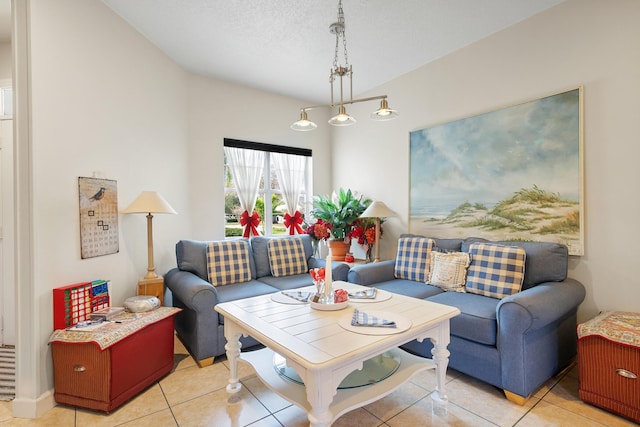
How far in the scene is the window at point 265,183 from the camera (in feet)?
13.0

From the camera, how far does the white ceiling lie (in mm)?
2416

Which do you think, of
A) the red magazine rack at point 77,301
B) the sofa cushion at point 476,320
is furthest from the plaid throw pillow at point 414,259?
the red magazine rack at point 77,301

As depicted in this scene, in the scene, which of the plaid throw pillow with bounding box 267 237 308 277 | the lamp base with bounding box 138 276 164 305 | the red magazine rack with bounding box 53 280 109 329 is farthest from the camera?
the plaid throw pillow with bounding box 267 237 308 277

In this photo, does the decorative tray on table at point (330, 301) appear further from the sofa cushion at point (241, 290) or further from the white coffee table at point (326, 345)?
the sofa cushion at point (241, 290)

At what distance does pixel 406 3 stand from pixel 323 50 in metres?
0.94

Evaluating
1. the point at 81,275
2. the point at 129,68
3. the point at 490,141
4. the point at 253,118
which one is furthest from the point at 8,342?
the point at 490,141

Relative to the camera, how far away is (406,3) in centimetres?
239

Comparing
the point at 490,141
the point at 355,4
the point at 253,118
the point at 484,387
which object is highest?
the point at 355,4

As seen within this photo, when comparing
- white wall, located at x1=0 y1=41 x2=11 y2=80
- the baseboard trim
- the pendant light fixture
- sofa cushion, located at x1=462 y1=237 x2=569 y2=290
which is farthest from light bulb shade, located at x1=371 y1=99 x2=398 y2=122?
white wall, located at x1=0 y1=41 x2=11 y2=80

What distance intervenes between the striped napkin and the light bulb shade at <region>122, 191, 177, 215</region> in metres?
1.85

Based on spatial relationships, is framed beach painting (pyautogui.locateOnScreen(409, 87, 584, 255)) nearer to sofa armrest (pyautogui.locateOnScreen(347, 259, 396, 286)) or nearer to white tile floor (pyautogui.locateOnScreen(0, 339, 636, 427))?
sofa armrest (pyautogui.locateOnScreen(347, 259, 396, 286))

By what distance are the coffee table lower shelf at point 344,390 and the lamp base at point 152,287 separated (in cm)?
110

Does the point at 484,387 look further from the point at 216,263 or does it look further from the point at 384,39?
the point at 384,39

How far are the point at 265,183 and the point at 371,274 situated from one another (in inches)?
81.4
